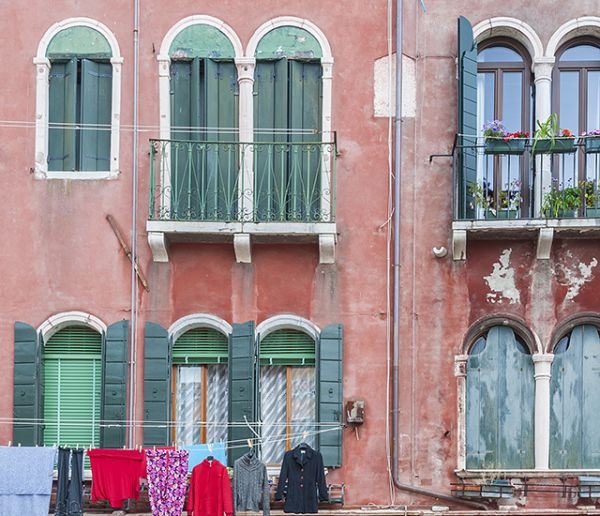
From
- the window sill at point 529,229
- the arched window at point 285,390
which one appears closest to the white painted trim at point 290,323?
the arched window at point 285,390

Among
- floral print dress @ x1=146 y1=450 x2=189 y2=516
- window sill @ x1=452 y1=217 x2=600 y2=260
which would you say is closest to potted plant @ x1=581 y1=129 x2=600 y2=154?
window sill @ x1=452 y1=217 x2=600 y2=260

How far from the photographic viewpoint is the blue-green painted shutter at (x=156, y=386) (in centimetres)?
1895

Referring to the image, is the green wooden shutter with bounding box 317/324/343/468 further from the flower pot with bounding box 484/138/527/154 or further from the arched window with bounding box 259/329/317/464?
the flower pot with bounding box 484/138/527/154

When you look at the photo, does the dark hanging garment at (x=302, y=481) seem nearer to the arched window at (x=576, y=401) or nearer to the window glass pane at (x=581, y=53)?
the arched window at (x=576, y=401)

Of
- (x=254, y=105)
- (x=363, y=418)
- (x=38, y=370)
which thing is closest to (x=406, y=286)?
(x=363, y=418)

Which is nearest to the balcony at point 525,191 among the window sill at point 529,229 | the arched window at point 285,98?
the window sill at point 529,229

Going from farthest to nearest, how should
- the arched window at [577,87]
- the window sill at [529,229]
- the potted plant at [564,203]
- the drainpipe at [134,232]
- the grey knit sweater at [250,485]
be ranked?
the arched window at [577,87] < the drainpipe at [134,232] < the potted plant at [564,203] < the window sill at [529,229] < the grey knit sweater at [250,485]

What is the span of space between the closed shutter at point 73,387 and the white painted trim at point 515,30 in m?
6.18

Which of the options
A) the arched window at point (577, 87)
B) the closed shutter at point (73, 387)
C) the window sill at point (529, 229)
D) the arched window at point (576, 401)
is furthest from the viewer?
the arched window at point (577, 87)

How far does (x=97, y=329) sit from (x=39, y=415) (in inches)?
50.4

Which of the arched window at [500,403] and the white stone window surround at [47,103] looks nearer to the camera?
the arched window at [500,403]

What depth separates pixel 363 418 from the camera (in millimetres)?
18859

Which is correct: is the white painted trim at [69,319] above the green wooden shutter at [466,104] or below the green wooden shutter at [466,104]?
below

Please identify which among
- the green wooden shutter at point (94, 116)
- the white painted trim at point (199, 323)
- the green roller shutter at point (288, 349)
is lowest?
the green roller shutter at point (288, 349)
